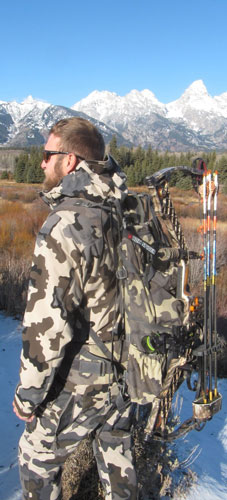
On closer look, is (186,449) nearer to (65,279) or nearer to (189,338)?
(189,338)

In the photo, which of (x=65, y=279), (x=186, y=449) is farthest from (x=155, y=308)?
(x=186, y=449)

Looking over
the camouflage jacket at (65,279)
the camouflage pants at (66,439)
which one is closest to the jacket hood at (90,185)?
the camouflage jacket at (65,279)

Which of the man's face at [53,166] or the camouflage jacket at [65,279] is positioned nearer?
the camouflage jacket at [65,279]

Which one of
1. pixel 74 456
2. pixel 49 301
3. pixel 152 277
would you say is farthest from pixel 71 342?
pixel 74 456

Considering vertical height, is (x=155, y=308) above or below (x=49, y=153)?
below

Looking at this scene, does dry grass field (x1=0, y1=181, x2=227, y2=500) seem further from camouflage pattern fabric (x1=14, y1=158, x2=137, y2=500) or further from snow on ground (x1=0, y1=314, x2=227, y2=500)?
camouflage pattern fabric (x1=14, y1=158, x2=137, y2=500)

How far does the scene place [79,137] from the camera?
183 cm

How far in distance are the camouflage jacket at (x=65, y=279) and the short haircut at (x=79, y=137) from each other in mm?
113

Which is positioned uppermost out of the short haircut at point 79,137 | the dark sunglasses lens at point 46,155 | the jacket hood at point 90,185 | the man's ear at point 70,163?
the short haircut at point 79,137

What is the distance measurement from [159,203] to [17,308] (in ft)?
15.5

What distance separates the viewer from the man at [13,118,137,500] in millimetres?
1623

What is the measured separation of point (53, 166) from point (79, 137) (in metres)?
0.20

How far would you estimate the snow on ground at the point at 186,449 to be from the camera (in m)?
2.82

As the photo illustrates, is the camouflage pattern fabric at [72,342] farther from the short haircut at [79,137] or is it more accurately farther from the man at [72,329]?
the short haircut at [79,137]
